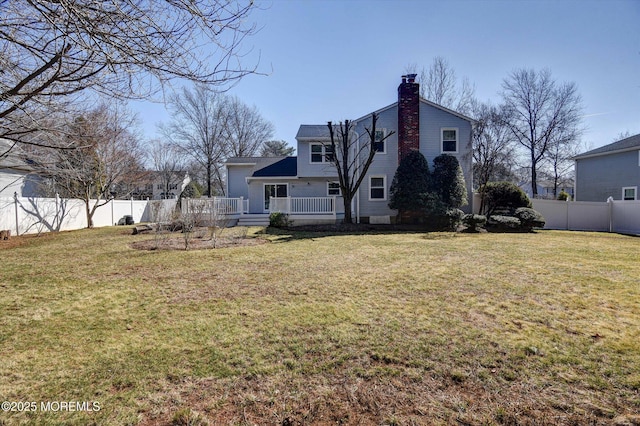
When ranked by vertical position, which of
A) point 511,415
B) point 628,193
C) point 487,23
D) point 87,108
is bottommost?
point 511,415

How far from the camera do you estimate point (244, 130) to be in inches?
1437

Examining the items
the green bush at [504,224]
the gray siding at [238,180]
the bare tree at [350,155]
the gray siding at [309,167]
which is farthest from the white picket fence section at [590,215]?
the gray siding at [238,180]

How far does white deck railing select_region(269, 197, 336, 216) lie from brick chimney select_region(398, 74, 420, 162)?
4.57m

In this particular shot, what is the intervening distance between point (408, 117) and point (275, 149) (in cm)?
2640

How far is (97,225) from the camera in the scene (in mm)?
17531

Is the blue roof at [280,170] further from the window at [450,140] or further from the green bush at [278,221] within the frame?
the window at [450,140]

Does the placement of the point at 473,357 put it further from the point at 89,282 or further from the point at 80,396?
the point at 89,282

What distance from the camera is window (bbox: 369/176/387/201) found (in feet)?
56.6

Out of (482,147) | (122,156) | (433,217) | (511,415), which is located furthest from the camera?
(482,147)

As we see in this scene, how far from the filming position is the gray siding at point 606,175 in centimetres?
1792

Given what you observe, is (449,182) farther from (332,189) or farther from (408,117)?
(332,189)

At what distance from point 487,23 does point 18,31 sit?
11.2 m

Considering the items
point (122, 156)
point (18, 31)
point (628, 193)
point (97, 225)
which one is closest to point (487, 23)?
point (18, 31)

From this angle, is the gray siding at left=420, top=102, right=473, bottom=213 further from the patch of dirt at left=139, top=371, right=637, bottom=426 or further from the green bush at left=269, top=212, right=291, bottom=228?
the patch of dirt at left=139, top=371, right=637, bottom=426
